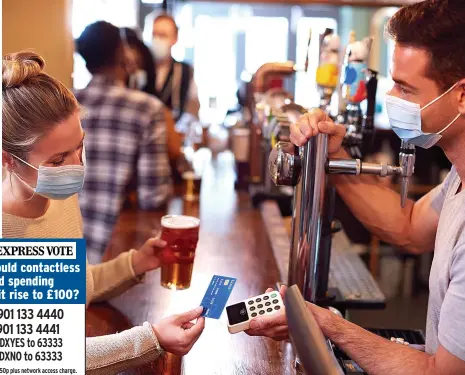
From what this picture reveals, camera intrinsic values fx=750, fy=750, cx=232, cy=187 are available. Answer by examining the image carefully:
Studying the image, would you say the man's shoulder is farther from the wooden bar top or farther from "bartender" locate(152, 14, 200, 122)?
"bartender" locate(152, 14, 200, 122)

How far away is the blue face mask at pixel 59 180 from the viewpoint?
1.55 meters

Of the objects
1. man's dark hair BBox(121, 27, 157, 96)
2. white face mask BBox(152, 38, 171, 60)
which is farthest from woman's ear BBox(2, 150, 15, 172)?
white face mask BBox(152, 38, 171, 60)

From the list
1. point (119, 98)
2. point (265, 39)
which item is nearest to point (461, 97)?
point (119, 98)

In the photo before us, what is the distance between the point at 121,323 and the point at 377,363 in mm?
678

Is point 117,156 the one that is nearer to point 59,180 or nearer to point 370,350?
point 59,180

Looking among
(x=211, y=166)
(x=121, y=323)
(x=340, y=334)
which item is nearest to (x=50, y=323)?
(x=340, y=334)

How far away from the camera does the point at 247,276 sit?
2.31m

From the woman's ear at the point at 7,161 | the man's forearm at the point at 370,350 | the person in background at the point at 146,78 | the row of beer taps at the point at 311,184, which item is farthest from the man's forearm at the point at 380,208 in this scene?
the person in background at the point at 146,78

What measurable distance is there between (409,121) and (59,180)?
81 centimetres

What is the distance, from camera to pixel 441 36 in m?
1.66

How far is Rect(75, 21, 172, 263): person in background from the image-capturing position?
3.23m

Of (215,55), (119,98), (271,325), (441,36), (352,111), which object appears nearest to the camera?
(271,325)

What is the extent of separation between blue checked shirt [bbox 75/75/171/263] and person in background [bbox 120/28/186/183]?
388mm

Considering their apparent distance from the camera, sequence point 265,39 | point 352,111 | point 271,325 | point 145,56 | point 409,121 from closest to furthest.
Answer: point 271,325 → point 409,121 → point 352,111 → point 145,56 → point 265,39
